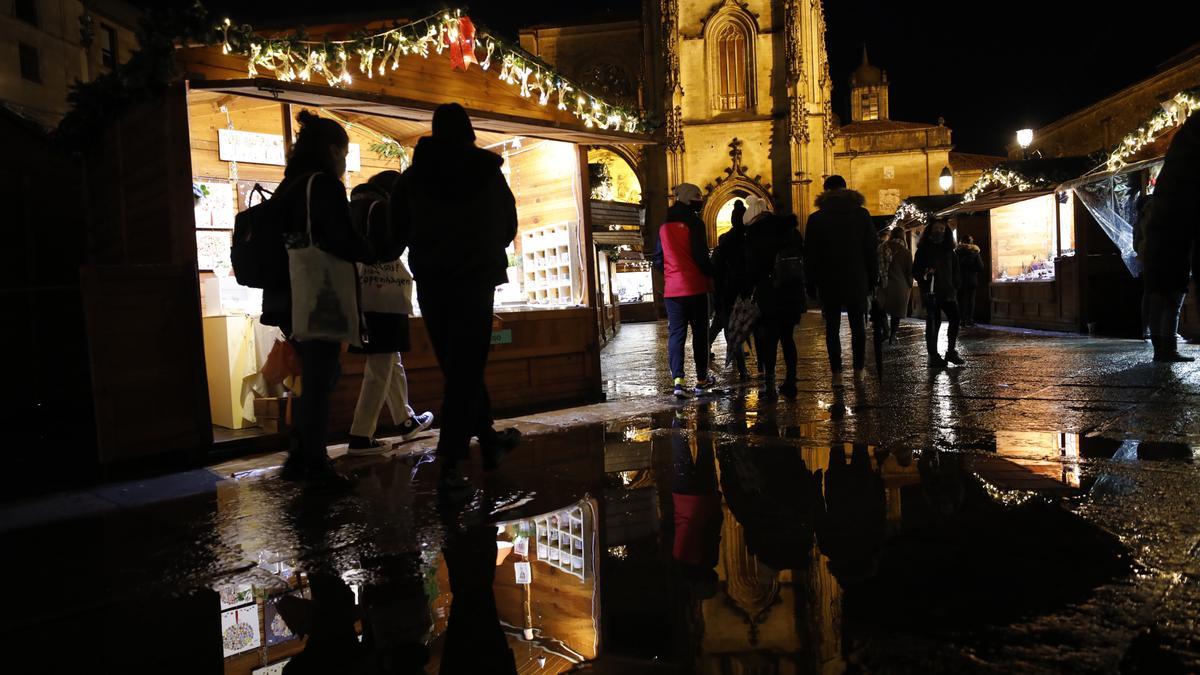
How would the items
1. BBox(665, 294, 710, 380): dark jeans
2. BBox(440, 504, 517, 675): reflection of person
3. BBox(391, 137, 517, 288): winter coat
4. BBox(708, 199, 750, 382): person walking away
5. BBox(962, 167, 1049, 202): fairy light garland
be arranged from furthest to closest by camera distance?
BBox(962, 167, 1049, 202): fairy light garland < BBox(708, 199, 750, 382): person walking away < BBox(665, 294, 710, 380): dark jeans < BBox(391, 137, 517, 288): winter coat < BBox(440, 504, 517, 675): reflection of person

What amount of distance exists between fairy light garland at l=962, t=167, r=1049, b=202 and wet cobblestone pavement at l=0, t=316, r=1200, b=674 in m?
11.5

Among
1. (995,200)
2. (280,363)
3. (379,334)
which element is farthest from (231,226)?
(995,200)

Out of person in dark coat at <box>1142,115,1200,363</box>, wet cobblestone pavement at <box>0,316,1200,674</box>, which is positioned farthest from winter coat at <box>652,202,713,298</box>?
person in dark coat at <box>1142,115,1200,363</box>

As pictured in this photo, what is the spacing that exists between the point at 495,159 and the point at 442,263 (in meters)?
0.70

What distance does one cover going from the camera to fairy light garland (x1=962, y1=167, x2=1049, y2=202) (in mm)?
15406

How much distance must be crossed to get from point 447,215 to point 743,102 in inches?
1531

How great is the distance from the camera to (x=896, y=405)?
654 centimetres

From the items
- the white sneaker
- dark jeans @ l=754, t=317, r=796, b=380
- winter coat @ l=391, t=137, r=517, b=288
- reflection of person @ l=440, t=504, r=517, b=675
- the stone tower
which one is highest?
the stone tower

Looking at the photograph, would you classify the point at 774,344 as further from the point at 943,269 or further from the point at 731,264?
the point at 943,269

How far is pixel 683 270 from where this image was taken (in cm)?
743

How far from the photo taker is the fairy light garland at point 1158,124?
10609 mm

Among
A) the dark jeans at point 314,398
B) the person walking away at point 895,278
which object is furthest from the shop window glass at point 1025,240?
the dark jeans at point 314,398

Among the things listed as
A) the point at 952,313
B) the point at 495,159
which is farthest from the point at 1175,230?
the point at 952,313

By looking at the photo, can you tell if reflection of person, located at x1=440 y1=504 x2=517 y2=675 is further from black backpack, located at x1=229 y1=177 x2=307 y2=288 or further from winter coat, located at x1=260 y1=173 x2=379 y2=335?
black backpack, located at x1=229 y1=177 x2=307 y2=288
